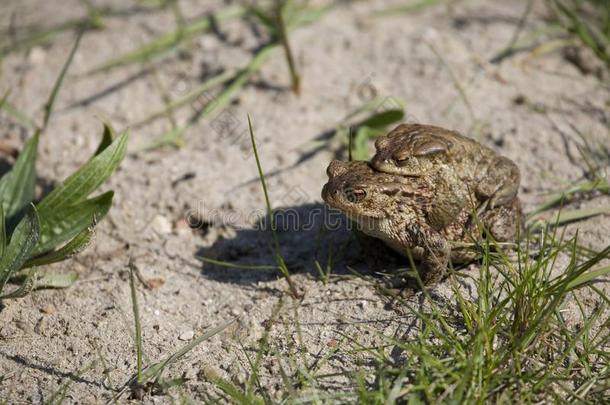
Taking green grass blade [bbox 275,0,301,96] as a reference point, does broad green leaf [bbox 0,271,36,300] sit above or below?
below

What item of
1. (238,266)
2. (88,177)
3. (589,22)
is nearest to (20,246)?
(88,177)

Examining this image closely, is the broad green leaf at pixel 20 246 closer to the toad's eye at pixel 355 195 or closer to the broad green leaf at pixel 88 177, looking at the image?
the broad green leaf at pixel 88 177

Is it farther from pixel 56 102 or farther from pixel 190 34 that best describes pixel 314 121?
pixel 56 102

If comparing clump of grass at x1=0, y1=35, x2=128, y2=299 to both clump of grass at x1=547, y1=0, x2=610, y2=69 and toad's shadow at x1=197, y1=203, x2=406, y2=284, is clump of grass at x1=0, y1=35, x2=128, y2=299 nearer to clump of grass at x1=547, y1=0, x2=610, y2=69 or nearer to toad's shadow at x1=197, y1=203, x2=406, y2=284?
toad's shadow at x1=197, y1=203, x2=406, y2=284

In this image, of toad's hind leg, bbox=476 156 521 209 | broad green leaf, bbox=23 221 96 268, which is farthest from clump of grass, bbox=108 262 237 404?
toad's hind leg, bbox=476 156 521 209

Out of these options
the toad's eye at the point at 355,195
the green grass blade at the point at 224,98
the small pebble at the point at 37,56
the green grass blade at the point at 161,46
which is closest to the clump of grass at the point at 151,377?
the toad's eye at the point at 355,195

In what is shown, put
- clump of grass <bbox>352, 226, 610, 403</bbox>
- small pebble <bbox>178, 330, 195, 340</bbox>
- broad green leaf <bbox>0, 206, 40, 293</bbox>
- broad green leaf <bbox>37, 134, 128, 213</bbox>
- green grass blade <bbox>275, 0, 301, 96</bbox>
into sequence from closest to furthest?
clump of grass <bbox>352, 226, 610, 403</bbox>, broad green leaf <bbox>0, 206, 40, 293</bbox>, small pebble <bbox>178, 330, 195, 340</bbox>, broad green leaf <bbox>37, 134, 128, 213</bbox>, green grass blade <bbox>275, 0, 301, 96</bbox>
